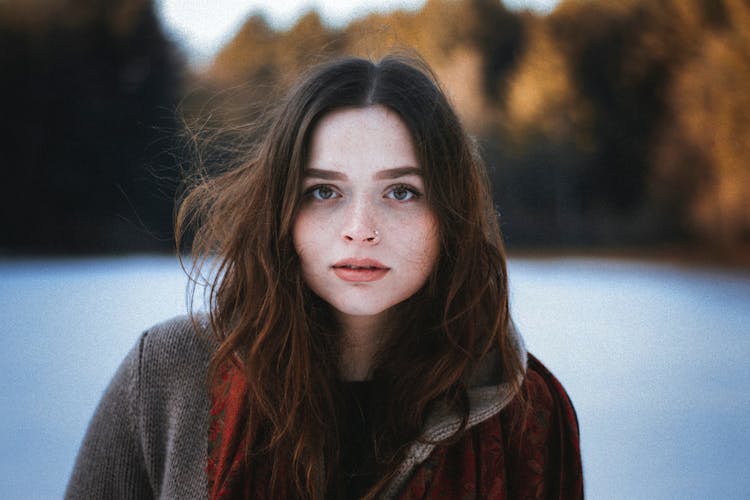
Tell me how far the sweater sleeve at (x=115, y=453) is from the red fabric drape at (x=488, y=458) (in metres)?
0.16

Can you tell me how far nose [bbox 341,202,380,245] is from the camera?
3.49ft

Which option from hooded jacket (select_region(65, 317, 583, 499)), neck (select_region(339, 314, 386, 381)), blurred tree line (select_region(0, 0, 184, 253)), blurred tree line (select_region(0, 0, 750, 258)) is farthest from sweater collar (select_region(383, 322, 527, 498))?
blurred tree line (select_region(0, 0, 184, 253))

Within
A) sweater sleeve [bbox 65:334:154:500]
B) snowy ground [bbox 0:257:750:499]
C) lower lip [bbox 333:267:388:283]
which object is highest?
lower lip [bbox 333:267:388:283]

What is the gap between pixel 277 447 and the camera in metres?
1.15

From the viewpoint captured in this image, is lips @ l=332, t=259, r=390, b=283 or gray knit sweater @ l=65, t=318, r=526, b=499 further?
gray knit sweater @ l=65, t=318, r=526, b=499

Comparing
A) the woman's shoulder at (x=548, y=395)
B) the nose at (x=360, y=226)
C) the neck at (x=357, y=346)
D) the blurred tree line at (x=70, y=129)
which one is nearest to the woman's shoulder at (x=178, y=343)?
the neck at (x=357, y=346)

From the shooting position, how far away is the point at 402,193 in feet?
3.68

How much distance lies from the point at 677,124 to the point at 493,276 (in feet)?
17.1

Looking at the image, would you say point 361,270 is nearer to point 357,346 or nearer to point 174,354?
point 357,346

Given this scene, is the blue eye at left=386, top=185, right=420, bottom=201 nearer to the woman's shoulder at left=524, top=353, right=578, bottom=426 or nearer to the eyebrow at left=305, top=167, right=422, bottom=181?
the eyebrow at left=305, top=167, right=422, bottom=181

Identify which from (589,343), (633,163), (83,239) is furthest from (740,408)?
(83,239)

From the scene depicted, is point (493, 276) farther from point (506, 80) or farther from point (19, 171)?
point (19, 171)

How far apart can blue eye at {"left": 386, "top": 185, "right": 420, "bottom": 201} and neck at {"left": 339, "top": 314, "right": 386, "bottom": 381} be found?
26cm

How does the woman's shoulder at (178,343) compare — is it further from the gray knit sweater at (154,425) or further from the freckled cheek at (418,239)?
the freckled cheek at (418,239)
